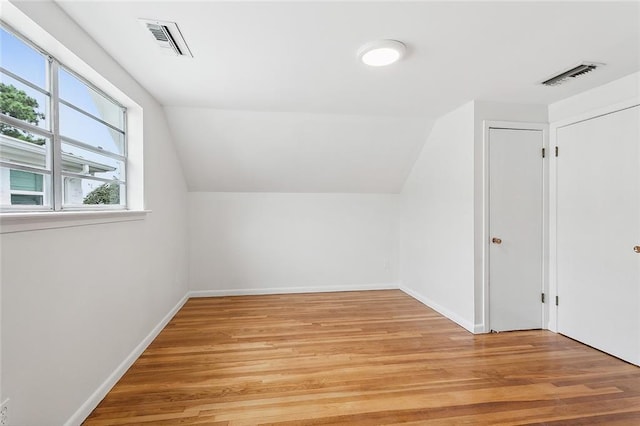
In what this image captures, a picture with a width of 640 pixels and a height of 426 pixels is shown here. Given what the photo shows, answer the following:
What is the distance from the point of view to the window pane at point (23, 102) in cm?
128

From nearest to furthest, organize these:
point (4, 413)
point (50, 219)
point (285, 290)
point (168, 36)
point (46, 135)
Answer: point (4, 413), point (50, 219), point (46, 135), point (168, 36), point (285, 290)

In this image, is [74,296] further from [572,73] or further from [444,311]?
[572,73]

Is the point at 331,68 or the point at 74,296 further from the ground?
the point at 331,68

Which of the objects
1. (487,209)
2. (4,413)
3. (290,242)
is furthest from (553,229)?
(4,413)

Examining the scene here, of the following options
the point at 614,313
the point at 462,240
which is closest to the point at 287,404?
the point at 462,240

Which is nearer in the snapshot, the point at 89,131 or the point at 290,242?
the point at 89,131

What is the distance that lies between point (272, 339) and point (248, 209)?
1.95m

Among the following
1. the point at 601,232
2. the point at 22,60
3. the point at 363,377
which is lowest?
the point at 363,377

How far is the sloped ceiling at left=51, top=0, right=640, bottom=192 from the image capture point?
1485 millimetres

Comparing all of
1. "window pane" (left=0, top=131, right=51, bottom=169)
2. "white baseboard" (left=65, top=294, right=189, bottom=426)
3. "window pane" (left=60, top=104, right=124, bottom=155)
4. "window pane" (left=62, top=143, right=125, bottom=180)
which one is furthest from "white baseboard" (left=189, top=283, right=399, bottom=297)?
"window pane" (left=0, top=131, right=51, bottom=169)

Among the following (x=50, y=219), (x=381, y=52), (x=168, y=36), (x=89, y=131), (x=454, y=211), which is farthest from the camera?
(x=454, y=211)

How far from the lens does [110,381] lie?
6.15 ft

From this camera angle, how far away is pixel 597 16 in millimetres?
1504

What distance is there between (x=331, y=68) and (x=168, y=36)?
1073mm
